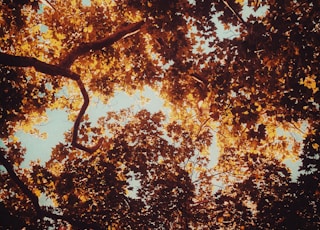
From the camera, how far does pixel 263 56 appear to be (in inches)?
222

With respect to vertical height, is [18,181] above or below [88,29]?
below

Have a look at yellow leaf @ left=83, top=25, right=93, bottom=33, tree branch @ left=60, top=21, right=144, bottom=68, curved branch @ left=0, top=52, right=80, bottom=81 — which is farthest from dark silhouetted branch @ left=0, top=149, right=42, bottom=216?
yellow leaf @ left=83, top=25, right=93, bottom=33

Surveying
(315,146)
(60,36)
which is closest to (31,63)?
(60,36)

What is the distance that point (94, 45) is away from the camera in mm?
8406

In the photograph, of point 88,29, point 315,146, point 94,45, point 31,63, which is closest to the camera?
point 315,146

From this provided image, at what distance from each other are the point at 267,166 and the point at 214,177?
2.93 metres

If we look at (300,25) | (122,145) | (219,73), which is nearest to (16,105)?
(122,145)

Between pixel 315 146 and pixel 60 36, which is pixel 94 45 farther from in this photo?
pixel 315 146

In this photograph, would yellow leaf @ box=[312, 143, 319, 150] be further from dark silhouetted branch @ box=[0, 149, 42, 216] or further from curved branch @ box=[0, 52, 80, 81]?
dark silhouetted branch @ box=[0, 149, 42, 216]

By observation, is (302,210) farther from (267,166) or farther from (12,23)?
(12,23)

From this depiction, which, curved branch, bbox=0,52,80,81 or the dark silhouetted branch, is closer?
curved branch, bbox=0,52,80,81

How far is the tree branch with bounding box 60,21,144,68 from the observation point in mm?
8205

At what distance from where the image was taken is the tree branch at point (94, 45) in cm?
820

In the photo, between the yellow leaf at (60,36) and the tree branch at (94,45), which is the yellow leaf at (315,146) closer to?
the tree branch at (94,45)
